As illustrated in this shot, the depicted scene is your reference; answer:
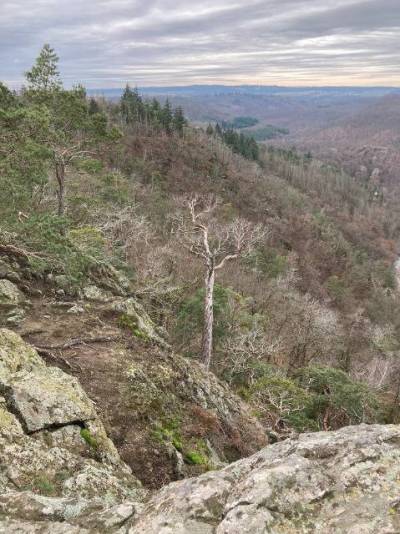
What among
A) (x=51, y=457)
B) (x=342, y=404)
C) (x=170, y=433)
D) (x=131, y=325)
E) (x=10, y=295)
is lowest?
(x=342, y=404)

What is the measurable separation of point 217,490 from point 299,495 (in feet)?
3.11

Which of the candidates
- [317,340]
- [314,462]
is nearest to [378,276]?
[317,340]

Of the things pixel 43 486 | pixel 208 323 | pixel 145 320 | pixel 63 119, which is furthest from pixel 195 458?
pixel 63 119

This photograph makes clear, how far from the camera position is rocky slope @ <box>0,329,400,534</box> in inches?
170

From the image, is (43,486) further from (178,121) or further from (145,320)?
(178,121)

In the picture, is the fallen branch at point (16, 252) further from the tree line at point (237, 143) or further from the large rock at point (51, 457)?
the tree line at point (237, 143)

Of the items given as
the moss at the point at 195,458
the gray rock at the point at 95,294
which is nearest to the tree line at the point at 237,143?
the gray rock at the point at 95,294

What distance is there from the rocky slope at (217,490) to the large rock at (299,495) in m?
0.01

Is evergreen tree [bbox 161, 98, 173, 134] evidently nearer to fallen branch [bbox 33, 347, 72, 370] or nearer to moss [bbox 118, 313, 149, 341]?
moss [bbox 118, 313, 149, 341]

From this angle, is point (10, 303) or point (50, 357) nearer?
point (50, 357)

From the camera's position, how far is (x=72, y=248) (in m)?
11.9

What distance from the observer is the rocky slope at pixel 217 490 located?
14.1 feet

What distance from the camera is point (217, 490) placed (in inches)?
195

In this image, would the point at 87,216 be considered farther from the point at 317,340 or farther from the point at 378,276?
the point at 378,276
